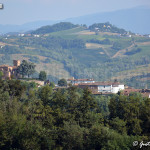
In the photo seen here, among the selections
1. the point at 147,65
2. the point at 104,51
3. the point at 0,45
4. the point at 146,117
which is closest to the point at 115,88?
the point at 146,117

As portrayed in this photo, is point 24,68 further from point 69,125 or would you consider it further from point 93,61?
point 93,61

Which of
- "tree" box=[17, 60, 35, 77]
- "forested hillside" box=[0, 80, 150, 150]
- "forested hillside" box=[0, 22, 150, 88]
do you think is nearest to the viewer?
"forested hillside" box=[0, 80, 150, 150]

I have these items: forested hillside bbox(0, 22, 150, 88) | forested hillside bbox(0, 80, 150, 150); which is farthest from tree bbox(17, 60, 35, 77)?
forested hillside bbox(0, 22, 150, 88)

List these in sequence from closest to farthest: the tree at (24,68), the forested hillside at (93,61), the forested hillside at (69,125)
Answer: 1. the forested hillside at (69,125)
2. the tree at (24,68)
3. the forested hillside at (93,61)

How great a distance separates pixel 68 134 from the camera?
26328 mm

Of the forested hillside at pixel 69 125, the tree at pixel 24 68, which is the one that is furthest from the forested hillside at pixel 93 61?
the forested hillside at pixel 69 125

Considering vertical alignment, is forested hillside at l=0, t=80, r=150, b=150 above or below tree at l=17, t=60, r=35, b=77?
below

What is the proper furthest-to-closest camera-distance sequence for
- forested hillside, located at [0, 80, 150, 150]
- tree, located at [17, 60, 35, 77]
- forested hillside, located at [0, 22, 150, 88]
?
forested hillside, located at [0, 22, 150, 88]
tree, located at [17, 60, 35, 77]
forested hillside, located at [0, 80, 150, 150]

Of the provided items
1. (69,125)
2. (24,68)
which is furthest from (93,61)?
(69,125)

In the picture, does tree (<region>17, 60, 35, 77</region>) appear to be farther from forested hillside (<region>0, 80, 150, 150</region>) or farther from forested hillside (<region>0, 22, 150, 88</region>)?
forested hillside (<region>0, 22, 150, 88</region>)

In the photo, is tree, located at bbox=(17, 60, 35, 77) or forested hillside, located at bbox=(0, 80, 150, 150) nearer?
forested hillside, located at bbox=(0, 80, 150, 150)

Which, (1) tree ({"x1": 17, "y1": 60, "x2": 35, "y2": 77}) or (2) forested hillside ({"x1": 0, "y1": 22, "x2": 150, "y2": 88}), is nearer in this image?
(1) tree ({"x1": 17, "y1": 60, "x2": 35, "y2": 77})

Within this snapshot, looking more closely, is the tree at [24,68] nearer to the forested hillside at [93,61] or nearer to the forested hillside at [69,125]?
the forested hillside at [69,125]

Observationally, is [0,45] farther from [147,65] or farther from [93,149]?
[93,149]
